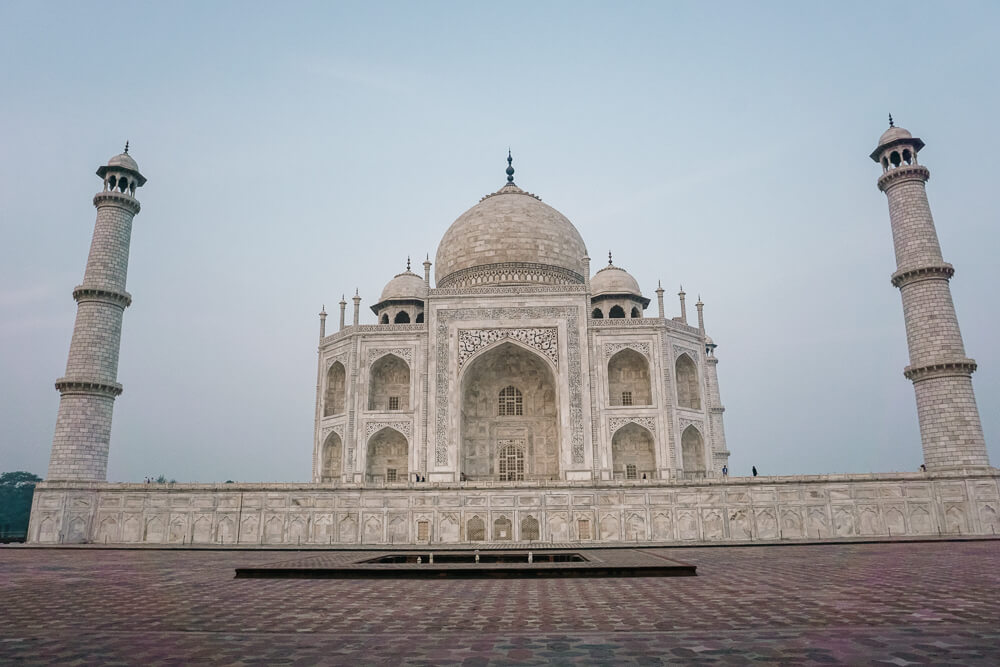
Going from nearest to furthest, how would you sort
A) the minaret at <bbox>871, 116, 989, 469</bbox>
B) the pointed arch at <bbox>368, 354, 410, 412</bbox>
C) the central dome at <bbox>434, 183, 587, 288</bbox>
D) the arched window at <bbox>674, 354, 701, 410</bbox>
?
1. the minaret at <bbox>871, 116, 989, 469</bbox>
2. the arched window at <bbox>674, 354, 701, 410</bbox>
3. the pointed arch at <bbox>368, 354, 410, 412</bbox>
4. the central dome at <bbox>434, 183, 587, 288</bbox>

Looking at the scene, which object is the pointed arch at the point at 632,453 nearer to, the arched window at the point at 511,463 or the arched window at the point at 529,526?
the arched window at the point at 511,463

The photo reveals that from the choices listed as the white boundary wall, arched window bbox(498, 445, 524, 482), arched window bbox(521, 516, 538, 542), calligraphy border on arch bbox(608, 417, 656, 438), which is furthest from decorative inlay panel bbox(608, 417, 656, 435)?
arched window bbox(521, 516, 538, 542)

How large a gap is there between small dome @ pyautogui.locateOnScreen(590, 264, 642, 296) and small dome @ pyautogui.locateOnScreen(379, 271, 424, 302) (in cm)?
682

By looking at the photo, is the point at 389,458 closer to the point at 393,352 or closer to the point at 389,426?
the point at 389,426

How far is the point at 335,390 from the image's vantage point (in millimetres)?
24047

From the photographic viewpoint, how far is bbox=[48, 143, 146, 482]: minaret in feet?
56.9

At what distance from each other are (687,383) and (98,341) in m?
17.7

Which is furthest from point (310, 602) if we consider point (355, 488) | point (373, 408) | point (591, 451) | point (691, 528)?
point (373, 408)

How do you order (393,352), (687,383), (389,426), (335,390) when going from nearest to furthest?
(389,426), (393,352), (687,383), (335,390)

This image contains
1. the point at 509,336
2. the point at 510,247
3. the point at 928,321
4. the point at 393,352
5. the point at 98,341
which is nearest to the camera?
the point at 928,321

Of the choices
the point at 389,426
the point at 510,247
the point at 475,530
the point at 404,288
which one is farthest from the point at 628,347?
the point at 404,288

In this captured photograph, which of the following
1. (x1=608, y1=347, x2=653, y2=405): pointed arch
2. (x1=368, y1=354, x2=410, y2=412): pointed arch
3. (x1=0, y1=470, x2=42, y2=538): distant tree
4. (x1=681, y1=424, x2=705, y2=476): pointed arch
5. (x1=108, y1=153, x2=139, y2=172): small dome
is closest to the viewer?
(x1=108, y1=153, x2=139, y2=172): small dome

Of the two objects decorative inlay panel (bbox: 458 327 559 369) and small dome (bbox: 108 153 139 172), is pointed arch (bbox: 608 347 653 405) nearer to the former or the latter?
decorative inlay panel (bbox: 458 327 559 369)

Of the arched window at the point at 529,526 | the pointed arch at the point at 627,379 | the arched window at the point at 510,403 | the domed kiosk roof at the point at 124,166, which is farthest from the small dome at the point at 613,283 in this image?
the domed kiosk roof at the point at 124,166
